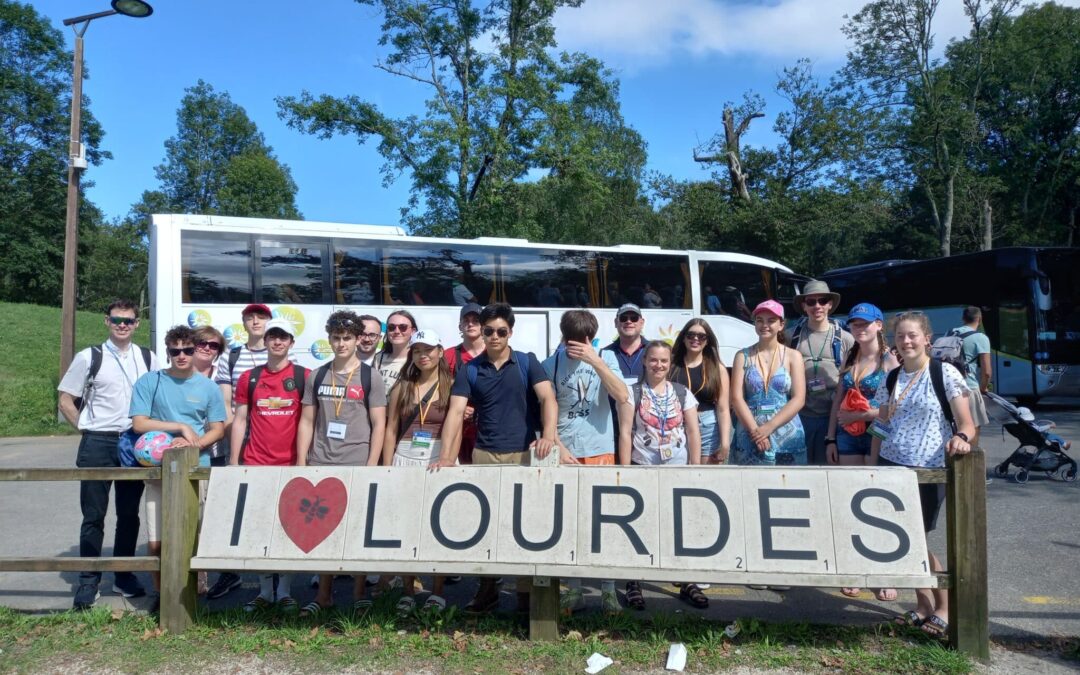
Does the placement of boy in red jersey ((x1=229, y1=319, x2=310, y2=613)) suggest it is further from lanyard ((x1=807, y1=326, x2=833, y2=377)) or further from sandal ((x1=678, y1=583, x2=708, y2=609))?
lanyard ((x1=807, y1=326, x2=833, y2=377))

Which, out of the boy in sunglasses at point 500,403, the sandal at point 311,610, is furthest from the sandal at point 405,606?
the sandal at point 311,610

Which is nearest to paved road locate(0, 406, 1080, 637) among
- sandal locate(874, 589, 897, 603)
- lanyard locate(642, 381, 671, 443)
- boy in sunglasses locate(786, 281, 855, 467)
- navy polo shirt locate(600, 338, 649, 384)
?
sandal locate(874, 589, 897, 603)

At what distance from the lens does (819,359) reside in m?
5.13

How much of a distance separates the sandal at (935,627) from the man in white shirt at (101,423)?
4.78 metres

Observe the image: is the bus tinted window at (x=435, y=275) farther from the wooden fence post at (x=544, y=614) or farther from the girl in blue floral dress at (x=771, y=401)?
the wooden fence post at (x=544, y=614)

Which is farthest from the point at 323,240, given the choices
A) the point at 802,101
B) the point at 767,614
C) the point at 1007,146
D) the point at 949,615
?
the point at 1007,146

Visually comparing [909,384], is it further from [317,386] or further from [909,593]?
[317,386]

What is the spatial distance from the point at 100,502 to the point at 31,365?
1781cm

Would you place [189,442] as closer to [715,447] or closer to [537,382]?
[537,382]

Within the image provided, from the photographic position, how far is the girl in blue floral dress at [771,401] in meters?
4.71

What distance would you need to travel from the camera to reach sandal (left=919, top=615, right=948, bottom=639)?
3.91 meters

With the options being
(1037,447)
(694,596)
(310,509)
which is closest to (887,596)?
(694,596)

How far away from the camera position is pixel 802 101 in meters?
26.5

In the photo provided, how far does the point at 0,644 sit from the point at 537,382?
3.41 metres
